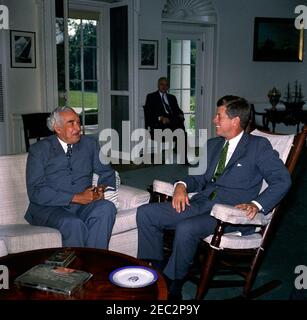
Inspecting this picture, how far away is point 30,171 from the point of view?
2693 millimetres

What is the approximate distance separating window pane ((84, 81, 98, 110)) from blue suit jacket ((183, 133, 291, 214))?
4.58 m

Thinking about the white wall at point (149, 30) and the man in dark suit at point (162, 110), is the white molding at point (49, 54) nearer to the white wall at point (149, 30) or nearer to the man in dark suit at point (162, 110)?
the man in dark suit at point (162, 110)

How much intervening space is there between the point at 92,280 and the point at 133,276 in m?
0.17

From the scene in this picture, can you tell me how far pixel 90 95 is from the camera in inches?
281

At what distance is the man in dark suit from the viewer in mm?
6367

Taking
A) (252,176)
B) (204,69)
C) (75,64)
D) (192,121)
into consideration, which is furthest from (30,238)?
(204,69)

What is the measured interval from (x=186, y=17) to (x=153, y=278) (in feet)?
21.4

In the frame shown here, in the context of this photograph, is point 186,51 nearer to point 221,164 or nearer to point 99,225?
point 221,164

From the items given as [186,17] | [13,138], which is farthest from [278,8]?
[13,138]

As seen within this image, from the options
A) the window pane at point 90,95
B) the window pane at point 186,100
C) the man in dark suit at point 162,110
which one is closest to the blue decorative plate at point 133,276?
the man in dark suit at point 162,110

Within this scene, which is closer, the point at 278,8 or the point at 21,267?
the point at 21,267

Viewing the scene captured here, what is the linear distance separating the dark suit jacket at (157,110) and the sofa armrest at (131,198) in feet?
11.0

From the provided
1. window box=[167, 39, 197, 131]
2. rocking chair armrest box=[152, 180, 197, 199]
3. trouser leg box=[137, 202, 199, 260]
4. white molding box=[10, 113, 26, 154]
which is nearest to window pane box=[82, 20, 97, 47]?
window box=[167, 39, 197, 131]
